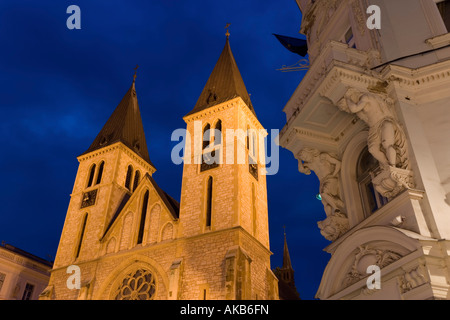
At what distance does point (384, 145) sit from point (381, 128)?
10.8 inches

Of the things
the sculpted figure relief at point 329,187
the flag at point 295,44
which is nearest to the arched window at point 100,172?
the flag at point 295,44

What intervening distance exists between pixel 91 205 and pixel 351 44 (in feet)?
75.5

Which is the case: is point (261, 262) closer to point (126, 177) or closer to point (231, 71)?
point (126, 177)

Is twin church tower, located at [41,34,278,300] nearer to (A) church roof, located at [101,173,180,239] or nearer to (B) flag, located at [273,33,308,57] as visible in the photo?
(A) church roof, located at [101,173,180,239]

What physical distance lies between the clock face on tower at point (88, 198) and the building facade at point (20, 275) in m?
4.84

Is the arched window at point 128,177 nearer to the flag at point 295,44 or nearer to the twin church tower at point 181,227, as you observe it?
the twin church tower at point 181,227

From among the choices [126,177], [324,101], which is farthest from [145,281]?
[324,101]

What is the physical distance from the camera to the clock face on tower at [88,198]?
27555 mm

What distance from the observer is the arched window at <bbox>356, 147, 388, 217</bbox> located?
6.55m

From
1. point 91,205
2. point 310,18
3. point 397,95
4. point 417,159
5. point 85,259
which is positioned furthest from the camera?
point 91,205

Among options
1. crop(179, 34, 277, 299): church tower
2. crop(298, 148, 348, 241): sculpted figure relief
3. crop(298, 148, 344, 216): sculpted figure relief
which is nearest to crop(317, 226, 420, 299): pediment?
crop(298, 148, 348, 241): sculpted figure relief

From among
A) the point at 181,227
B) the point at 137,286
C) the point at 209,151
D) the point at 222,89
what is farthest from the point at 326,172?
the point at 222,89

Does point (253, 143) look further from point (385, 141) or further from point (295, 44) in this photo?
point (385, 141)

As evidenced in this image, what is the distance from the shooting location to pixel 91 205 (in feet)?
89.6
